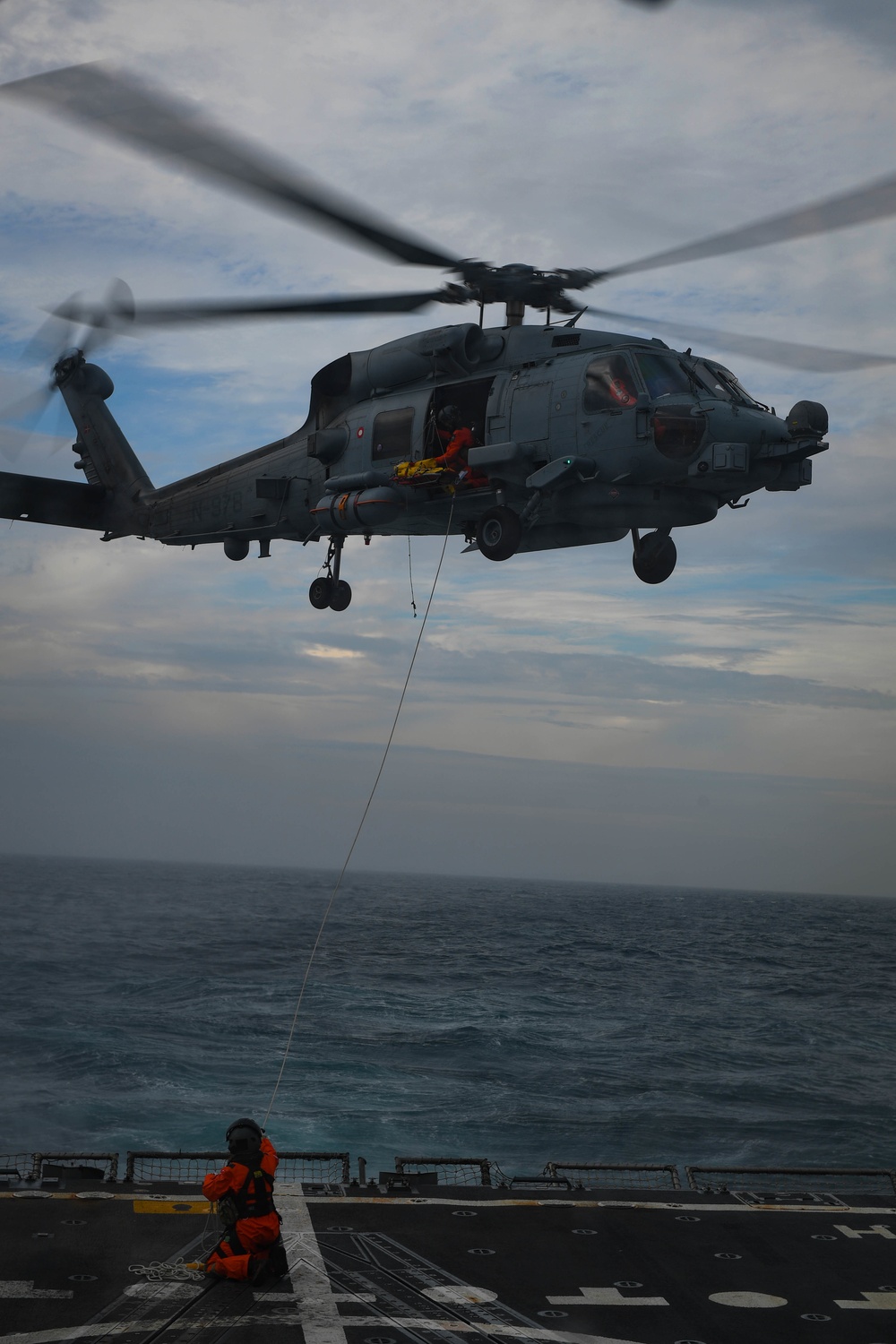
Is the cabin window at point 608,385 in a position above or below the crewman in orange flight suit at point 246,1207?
above

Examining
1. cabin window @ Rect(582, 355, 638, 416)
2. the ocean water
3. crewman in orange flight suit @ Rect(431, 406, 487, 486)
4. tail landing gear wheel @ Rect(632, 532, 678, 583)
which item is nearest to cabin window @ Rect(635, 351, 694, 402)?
cabin window @ Rect(582, 355, 638, 416)

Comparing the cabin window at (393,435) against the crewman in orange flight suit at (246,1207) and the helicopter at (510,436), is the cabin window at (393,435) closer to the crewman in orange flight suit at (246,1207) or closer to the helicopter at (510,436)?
the helicopter at (510,436)

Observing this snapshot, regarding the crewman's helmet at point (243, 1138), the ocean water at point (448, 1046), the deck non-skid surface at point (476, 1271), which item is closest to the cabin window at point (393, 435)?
the deck non-skid surface at point (476, 1271)

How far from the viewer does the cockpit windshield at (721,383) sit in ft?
40.7

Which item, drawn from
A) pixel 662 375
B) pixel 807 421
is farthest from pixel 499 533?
pixel 807 421

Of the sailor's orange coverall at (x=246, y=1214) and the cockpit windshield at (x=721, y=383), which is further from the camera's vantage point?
the cockpit windshield at (x=721, y=383)

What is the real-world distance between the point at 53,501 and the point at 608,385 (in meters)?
8.87

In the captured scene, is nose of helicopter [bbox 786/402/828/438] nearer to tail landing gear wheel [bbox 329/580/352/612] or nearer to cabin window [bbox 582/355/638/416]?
cabin window [bbox 582/355/638/416]

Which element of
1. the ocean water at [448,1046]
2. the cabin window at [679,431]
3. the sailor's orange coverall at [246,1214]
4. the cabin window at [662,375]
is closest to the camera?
the sailor's orange coverall at [246,1214]

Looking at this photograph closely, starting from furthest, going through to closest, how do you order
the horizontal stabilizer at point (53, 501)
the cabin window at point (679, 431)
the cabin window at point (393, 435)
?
the horizontal stabilizer at point (53, 501) → the cabin window at point (393, 435) → the cabin window at point (679, 431)

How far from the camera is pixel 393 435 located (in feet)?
45.9

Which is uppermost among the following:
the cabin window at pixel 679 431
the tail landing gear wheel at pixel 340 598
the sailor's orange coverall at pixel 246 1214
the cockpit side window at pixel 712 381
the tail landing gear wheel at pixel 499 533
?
the cockpit side window at pixel 712 381

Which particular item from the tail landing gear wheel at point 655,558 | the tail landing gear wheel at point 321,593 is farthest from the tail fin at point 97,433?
the tail landing gear wheel at point 655,558

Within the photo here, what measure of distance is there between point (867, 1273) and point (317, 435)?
431 inches
